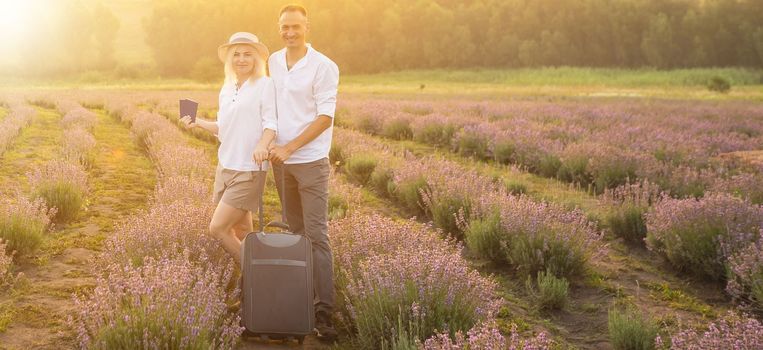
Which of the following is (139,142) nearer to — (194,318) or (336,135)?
(336,135)

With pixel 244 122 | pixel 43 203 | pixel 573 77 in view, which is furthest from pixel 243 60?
pixel 573 77

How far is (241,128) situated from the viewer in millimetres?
3955

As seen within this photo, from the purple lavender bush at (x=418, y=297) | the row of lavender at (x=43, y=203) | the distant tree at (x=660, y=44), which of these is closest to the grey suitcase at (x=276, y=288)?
the purple lavender bush at (x=418, y=297)

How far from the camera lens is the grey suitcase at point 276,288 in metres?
3.59

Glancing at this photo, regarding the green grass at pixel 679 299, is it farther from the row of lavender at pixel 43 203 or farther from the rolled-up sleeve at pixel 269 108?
the row of lavender at pixel 43 203

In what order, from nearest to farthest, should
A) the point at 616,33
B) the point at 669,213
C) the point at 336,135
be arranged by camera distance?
the point at 669,213
the point at 336,135
the point at 616,33

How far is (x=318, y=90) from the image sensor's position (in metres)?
3.72

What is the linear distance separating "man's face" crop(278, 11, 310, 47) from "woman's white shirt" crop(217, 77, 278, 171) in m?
0.31

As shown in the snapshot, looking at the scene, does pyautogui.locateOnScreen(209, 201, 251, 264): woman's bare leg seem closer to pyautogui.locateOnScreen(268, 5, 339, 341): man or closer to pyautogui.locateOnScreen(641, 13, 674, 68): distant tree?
pyautogui.locateOnScreen(268, 5, 339, 341): man

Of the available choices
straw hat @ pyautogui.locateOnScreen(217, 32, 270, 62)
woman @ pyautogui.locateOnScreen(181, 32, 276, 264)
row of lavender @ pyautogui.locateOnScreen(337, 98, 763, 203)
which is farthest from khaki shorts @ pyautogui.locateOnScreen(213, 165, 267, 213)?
row of lavender @ pyautogui.locateOnScreen(337, 98, 763, 203)

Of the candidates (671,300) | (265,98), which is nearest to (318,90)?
(265,98)

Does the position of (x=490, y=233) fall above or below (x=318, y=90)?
below

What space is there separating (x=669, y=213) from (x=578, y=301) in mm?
1330

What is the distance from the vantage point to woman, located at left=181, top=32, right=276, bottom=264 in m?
3.93
